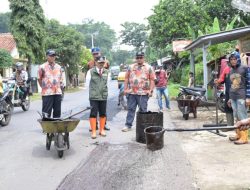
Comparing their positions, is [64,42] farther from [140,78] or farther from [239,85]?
[239,85]

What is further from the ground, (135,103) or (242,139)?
(135,103)

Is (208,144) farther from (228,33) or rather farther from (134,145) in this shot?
(228,33)

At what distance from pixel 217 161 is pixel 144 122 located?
2257 millimetres

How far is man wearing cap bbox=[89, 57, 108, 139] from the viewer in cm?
967

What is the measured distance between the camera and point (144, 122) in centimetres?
903

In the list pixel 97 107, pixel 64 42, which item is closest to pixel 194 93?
pixel 97 107

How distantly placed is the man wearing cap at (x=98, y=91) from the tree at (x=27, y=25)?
22255 mm

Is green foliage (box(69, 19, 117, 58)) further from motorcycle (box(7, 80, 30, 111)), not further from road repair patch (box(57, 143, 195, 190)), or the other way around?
road repair patch (box(57, 143, 195, 190))

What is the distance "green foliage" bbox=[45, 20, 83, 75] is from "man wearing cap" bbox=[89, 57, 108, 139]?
93.6 feet

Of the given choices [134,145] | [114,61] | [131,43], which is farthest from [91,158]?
[114,61]

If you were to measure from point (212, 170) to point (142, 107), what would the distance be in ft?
12.1

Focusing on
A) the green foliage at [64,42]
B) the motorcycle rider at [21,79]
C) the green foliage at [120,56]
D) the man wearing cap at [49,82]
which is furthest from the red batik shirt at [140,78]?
the green foliage at [120,56]

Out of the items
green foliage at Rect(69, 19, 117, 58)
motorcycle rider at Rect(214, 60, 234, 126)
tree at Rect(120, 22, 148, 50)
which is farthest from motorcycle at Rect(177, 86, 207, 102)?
green foliage at Rect(69, 19, 117, 58)

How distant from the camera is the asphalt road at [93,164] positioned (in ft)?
19.6
